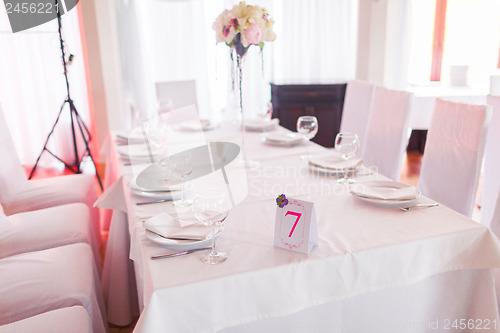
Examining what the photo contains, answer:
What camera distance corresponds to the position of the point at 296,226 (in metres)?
1.16

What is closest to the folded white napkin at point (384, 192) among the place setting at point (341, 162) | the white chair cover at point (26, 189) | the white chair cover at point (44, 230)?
the place setting at point (341, 162)

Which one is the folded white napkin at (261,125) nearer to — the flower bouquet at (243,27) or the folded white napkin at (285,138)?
the folded white napkin at (285,138)

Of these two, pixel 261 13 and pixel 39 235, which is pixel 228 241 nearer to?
pixel 261 13

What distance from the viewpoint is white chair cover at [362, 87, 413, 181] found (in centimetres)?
242

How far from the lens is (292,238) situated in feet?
3.81

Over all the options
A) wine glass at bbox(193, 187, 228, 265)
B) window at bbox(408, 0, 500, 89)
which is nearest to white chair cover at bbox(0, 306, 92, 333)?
wine glass at bbox(193, 187, 228, 265)

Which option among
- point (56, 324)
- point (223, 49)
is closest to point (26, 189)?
point (56, 324)

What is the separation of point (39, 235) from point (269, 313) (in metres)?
1.29

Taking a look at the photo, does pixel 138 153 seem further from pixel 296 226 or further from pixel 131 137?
pixel 296 226

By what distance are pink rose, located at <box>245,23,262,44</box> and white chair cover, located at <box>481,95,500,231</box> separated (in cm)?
109

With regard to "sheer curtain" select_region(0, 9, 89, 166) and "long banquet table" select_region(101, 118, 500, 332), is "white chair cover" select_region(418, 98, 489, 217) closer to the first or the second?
"long banquet table" select_region(101, 118, 500, 332)

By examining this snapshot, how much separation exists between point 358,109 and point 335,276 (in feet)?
6.65

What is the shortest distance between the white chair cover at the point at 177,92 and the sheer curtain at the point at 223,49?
2.62 feet
